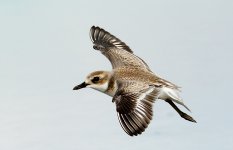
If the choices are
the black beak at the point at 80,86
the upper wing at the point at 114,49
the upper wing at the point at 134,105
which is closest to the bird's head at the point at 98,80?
the black beak at the point at 80,86

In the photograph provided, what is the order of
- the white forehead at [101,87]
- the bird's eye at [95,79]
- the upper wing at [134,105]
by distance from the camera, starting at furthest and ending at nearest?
the bird's eye at [95,79]
the white forehead at [101,87]
the upper wing at [134,105]

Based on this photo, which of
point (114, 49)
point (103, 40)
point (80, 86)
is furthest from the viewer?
point (103, 40)

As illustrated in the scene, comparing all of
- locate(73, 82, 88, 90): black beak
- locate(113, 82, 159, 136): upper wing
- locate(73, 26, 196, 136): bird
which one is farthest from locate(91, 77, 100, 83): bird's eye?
locate(113, 82, 159, 136): upper wing

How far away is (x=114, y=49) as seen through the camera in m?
23.5

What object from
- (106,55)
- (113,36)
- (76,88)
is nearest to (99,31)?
(113,36)

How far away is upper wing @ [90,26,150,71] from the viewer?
21.7 m

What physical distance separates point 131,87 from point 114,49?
207 inches

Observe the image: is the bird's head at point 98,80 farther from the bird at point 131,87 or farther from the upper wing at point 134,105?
the upper wing at point 134,105

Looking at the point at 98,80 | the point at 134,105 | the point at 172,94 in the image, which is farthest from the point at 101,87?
the point at 134,105

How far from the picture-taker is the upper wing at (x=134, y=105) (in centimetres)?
1689

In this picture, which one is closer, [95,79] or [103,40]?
[95,79]

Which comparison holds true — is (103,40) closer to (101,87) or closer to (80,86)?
(80,86)

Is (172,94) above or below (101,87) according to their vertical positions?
below

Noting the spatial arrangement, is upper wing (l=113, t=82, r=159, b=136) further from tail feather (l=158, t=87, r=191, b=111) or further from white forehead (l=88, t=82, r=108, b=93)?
white forehead (l=88, t=82, r=108, b=93)
